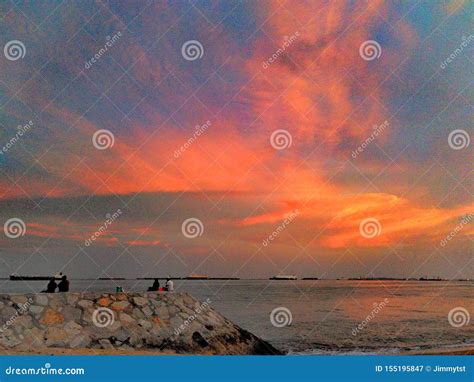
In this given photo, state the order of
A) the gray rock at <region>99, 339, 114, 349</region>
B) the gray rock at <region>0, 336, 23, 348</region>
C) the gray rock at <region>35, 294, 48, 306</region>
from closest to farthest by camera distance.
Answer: the gray rock at <region>0, 336, 23, 348</region>
the gray rock at <region>99, 339, 114, 349</region>
the gray rock at <region>35, 294, 48, 306</region>

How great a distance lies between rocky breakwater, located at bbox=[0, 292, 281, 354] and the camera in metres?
17.3

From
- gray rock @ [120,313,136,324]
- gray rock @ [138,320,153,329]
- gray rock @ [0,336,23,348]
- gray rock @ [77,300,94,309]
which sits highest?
gray rock @ [138,320,153,329]

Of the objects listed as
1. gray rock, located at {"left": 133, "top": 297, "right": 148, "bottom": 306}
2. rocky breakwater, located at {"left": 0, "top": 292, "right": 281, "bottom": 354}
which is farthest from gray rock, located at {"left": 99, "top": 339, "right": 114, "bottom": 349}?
gray rock, located at {"left": 133, "top": 297, "right": 148, "bottom": 306}

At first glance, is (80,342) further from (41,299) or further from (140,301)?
(140,301)

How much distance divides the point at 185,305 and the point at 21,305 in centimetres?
522

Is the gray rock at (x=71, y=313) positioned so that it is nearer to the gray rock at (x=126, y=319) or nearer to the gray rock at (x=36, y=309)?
the gray rock at (x=36, y=309)

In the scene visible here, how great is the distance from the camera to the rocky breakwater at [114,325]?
56.7ft

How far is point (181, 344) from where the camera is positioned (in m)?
18.5

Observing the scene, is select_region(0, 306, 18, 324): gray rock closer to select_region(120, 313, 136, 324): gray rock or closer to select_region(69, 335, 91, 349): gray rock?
select_region(69, 335, 91, 349): gray rock

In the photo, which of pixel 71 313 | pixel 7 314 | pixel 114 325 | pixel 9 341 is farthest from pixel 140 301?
pixel 9 341

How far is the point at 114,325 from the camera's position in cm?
1820

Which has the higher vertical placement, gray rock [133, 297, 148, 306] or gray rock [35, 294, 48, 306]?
gray rock [133, 297, 148, 306]

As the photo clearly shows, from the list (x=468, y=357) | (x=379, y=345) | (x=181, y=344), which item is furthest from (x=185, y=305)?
(x=379, y=345)

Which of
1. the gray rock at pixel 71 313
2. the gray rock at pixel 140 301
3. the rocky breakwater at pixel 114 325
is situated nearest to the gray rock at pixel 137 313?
the rocky breakwater at pixel 114 325
